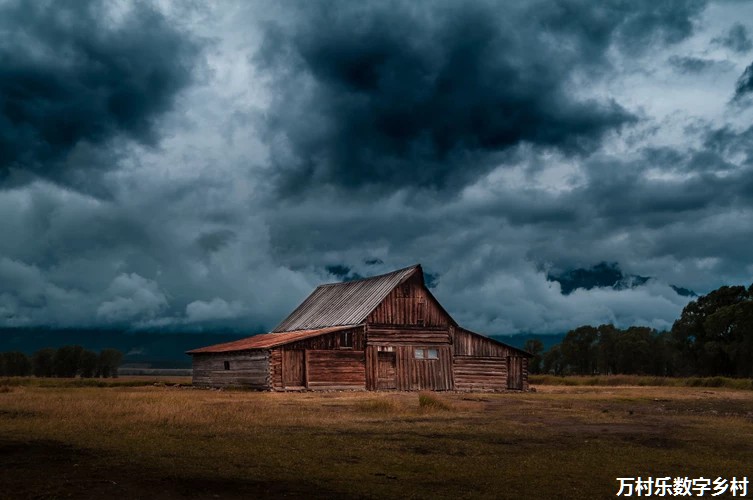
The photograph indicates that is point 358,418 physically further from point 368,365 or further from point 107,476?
point 368,365

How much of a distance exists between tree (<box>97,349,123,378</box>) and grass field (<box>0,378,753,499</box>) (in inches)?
2780

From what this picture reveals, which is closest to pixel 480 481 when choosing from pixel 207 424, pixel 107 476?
pixel 107 476

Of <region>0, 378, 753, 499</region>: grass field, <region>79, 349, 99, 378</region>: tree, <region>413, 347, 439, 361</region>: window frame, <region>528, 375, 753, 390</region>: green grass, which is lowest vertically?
<region>528, 375, 753, 390</region>: green grass

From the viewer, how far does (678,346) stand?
297 feet

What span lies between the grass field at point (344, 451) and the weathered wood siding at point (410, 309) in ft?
68.0

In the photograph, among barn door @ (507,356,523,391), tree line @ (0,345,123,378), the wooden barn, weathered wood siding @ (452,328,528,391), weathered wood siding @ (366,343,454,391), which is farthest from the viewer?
tree line @ (0,345,123,378)

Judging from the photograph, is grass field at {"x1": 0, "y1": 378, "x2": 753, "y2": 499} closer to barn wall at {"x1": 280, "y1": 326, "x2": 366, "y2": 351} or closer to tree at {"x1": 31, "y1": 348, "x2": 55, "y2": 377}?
barn wall at {"x1": 280, "y1": 326, "x2": 366, "y2": 351}

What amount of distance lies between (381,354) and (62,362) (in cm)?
6050

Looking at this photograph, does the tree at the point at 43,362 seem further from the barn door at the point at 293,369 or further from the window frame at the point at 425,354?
the window frame at the point at 425,354

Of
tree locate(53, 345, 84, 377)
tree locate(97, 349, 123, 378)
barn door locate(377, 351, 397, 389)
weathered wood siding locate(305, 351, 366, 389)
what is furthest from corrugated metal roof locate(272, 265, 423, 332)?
tree locate(53, 345, 84, 377)

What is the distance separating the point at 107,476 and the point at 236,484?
212cm

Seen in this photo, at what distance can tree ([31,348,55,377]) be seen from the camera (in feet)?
306

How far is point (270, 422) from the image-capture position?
2125 centimetres

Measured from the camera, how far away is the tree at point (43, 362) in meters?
93.3
